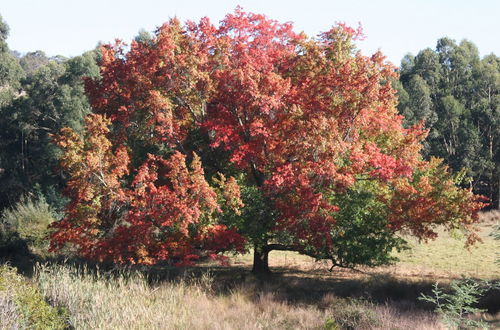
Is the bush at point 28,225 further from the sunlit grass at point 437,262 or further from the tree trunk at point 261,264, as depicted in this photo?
the tree trunk at point 261,264

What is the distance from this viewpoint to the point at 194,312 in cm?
1102

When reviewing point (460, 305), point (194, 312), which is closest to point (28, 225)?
point (194, 312)

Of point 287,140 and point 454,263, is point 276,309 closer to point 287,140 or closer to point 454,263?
point 287,140

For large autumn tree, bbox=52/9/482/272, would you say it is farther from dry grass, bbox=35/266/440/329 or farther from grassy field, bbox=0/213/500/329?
dry grass, bbox=35/266/440/329

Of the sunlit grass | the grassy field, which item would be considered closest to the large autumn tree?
the grassy field

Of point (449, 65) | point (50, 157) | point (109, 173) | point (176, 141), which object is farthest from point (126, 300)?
point (449, 65)

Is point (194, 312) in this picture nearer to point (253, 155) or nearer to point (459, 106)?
point (253, 155)

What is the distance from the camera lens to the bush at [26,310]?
30.6 feet

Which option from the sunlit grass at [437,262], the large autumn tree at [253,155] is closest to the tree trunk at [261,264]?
the large autumn tree at [253,155]

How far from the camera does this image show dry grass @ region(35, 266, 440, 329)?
9922mm

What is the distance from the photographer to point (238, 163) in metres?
14.5

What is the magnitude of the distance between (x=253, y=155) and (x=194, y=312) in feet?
18.8

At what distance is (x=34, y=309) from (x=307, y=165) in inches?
314

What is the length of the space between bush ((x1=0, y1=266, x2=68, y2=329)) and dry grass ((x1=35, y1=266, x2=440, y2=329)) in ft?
1.20
